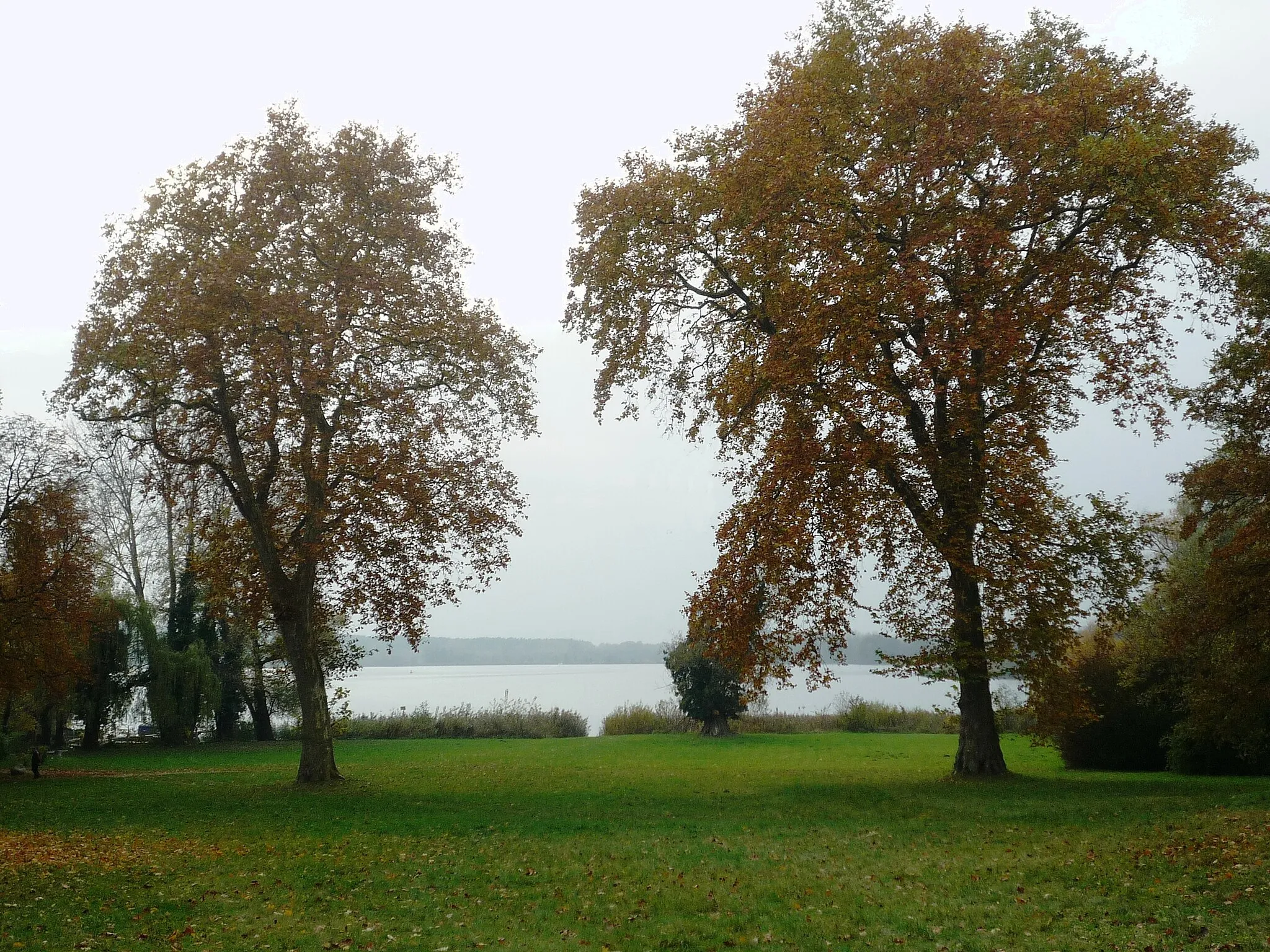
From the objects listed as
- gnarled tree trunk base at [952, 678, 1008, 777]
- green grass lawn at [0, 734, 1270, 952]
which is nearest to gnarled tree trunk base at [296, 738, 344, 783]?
green grass lawn at [0, 734, 1270, 952]

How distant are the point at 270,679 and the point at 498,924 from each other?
33.9 meters

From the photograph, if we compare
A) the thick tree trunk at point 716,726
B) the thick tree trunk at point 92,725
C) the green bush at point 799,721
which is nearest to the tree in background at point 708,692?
the thick tree trunk at point 716,726

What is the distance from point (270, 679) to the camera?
125ft

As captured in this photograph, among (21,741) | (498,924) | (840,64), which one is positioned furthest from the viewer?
(21,741)

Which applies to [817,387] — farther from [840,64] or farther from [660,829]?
[660,829]

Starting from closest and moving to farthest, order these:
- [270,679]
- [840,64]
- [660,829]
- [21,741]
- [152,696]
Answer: [660,829], [840,64], [21,741], [152,696], [270,679]

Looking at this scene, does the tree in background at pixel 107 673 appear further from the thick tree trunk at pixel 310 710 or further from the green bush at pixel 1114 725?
the green bush at pixel 1114 725

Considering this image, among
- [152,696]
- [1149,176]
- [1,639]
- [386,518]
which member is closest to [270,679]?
[152,696]

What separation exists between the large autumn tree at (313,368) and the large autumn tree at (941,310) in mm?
6466

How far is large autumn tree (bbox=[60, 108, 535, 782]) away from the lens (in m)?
18.2

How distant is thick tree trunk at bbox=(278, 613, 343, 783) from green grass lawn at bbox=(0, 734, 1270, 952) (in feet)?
2.90

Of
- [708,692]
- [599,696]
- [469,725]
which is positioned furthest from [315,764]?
[599,696]

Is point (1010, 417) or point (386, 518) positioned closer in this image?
point (1010, 417)

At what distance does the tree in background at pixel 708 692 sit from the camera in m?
34.5
